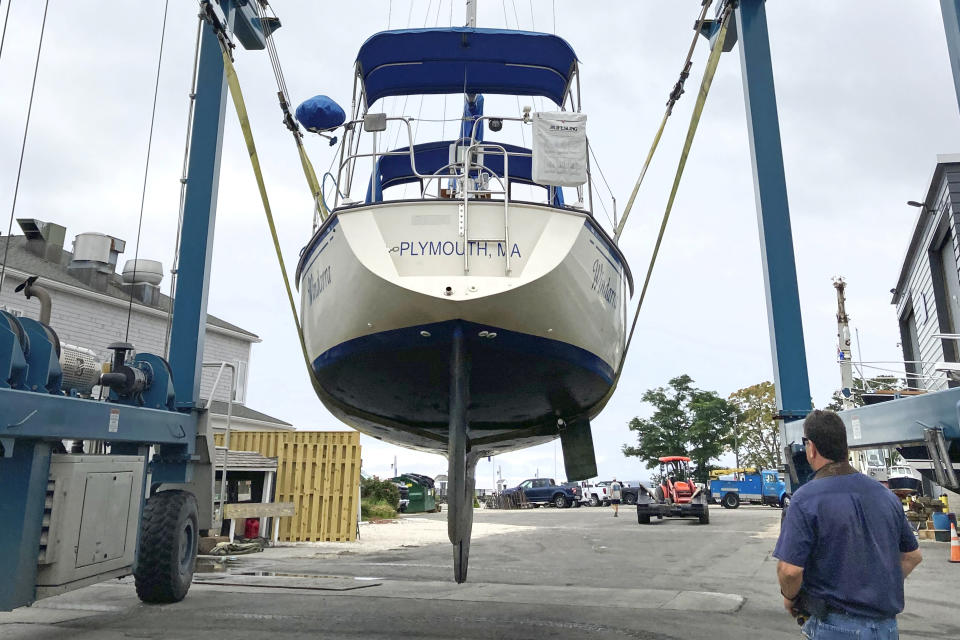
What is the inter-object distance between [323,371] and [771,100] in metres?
4.69

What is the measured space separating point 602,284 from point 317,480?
9.08m

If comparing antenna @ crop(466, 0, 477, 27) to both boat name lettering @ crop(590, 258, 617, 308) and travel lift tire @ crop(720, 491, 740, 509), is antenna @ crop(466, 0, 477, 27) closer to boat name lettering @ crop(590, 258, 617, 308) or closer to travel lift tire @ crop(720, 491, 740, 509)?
boat name lettering @ crop(590, 258, 617, 308)

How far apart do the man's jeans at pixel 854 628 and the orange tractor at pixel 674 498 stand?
56.3 feet

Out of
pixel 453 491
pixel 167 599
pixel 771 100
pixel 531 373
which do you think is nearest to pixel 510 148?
pixel 771 100

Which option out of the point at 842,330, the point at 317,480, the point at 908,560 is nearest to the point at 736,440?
the point at 842,330

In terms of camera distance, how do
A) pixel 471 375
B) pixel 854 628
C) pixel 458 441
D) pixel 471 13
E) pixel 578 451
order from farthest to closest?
pixel 471 13 → pixel 578 451 → pixel 471 375 → pixel 458 441 → pixel 854 628

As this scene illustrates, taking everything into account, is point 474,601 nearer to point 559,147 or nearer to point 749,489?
point 559,147

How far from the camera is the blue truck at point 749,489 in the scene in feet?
92.1

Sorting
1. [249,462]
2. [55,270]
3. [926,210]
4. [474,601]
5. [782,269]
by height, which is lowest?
[474,601]

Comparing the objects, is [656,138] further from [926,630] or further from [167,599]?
[167,599]

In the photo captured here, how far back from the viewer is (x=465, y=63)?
22.8 feet

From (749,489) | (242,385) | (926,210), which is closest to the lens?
(926,210)

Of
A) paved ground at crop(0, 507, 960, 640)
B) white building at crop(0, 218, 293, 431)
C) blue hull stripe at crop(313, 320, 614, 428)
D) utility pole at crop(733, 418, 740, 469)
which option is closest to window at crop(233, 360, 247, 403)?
white building at crop(0, 218, 293, 431)

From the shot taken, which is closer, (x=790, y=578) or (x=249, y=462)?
(x=790, y=578)
